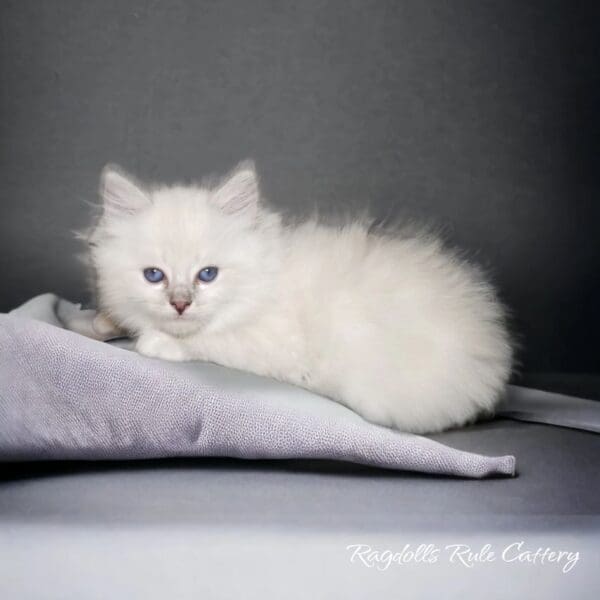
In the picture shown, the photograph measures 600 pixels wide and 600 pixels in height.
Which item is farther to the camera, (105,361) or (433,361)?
(433,361)

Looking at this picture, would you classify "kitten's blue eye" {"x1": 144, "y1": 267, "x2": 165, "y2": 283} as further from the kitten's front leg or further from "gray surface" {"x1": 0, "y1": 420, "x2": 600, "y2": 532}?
"gray surface" {"x1": 0, "y1": 420, "x2": 600, "y2": 532}

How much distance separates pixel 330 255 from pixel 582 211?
1.25 meters

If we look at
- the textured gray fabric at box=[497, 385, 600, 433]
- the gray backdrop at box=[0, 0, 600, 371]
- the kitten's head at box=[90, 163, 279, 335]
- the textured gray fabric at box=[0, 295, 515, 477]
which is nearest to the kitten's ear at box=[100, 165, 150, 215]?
the kitten's head at box=[90, 163, 279, 335]

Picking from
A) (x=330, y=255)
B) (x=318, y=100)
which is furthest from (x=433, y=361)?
(x=318, y=100)

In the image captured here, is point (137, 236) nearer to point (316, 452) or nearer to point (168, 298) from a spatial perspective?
point (168, 298)

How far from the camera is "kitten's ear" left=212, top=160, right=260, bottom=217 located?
2043 mm

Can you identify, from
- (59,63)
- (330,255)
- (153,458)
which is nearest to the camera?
(153,458)

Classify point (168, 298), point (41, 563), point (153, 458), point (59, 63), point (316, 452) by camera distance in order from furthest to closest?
point (59, 63)
point (168, 298)
point (153, 458)
point (316, 452)
point (41, 563)

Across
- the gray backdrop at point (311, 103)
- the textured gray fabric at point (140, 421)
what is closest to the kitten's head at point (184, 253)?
the textured gray fabric at point (140, 421)

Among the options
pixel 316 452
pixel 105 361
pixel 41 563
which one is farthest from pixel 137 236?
pixel 41 563

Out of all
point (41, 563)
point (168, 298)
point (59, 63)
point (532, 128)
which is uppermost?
point (532, 128)

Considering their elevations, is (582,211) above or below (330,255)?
above

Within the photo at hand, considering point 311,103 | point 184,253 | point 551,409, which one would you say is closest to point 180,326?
point 184,253

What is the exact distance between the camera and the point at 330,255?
210 centimetres
